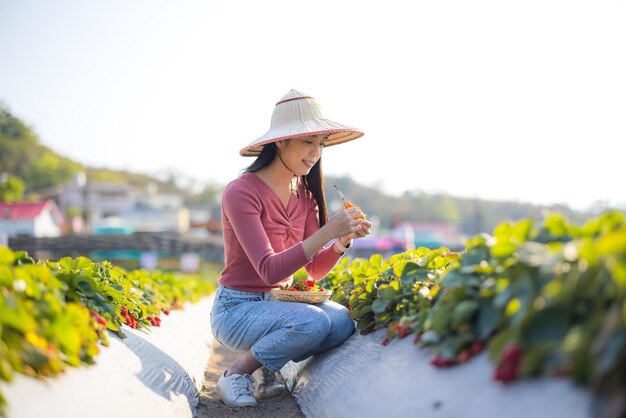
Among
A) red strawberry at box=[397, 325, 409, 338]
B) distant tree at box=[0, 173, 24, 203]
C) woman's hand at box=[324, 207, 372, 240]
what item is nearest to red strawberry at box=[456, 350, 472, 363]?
red strawberry at box=[397, 325, 409, 338]

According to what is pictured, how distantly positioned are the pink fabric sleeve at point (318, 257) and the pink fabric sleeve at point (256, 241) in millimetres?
517

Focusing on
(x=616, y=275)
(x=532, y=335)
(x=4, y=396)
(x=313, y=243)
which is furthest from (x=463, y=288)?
(x=4, y=396)

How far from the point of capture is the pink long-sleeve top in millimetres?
3328

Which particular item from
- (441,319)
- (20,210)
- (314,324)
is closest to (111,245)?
(20,210)

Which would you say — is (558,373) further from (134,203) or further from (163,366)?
(134,203)

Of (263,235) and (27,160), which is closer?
(263,235)

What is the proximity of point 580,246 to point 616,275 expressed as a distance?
222 millimetres

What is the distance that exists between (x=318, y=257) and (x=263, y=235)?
62 centimetres

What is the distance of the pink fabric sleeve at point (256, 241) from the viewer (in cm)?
329

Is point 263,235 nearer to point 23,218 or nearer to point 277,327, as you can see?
point 277,327

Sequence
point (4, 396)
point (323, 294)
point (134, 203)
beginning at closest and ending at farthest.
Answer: point (4, 396), point (323, 294), point (134, 203)

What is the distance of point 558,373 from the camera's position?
1.70 m

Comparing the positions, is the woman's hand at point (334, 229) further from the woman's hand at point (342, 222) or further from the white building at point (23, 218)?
the white building at point (23, 218)

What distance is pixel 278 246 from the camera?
379 centimetres
